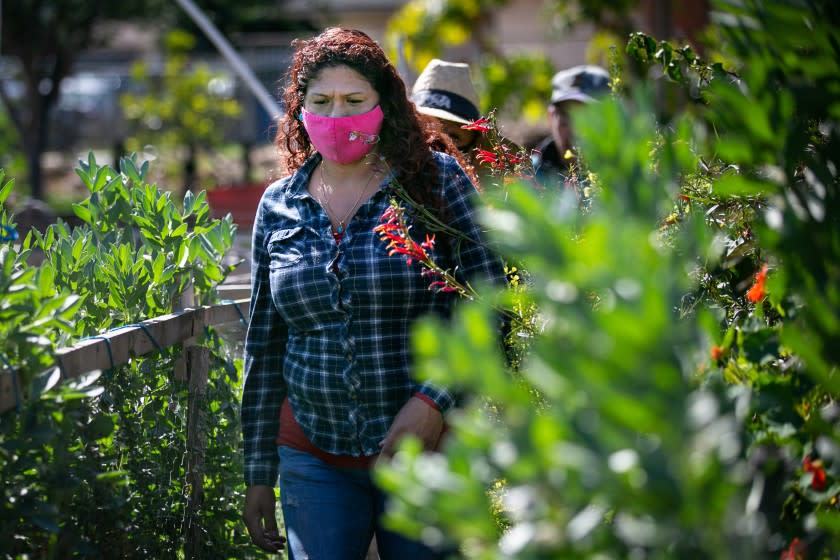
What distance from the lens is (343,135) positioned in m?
3.07

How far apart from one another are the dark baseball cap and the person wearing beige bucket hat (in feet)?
2.33

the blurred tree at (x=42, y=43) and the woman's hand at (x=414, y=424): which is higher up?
the blurred tree at (x=42, y=43)

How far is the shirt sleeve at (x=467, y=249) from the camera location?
9.59 ft

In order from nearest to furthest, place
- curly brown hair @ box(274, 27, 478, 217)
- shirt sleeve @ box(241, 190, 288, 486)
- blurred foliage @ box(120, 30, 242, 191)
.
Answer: curly brown hair @ box(274, 27, 478, 217) < shirt sleeve @ box(241, 190, 288, 486) < blurred foliage @ box(120, 30, 242, 191)

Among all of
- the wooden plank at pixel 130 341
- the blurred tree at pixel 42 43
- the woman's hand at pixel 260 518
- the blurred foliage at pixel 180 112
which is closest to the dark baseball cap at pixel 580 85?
the wooden plank at pixel 130 341

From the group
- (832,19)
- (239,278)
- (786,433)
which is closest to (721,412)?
(786,433)

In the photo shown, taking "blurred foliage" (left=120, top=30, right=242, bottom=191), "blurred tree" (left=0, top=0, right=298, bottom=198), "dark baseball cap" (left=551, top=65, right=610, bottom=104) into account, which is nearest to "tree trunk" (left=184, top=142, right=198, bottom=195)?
"blurred foliage" (left=120, top=30, right=242, bottom=191)

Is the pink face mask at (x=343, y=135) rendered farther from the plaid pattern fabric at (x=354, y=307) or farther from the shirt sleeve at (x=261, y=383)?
the shirt sleeve at (x=261, y=383)

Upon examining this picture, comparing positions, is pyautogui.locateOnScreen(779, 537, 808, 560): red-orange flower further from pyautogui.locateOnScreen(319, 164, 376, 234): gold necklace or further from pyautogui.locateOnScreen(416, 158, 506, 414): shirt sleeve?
pyautogui.locateOnScreen(319, 164, 376, 234): gold necklace

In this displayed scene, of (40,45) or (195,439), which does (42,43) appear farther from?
(195,439)

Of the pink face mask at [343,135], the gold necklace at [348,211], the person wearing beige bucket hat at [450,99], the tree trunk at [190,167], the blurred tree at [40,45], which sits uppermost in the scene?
the blurred tree at [40,45]

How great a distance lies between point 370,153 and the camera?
3.13 metres

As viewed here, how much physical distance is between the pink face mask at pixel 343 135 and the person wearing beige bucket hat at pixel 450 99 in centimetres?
133

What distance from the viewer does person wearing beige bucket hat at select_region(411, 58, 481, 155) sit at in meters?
4.45
